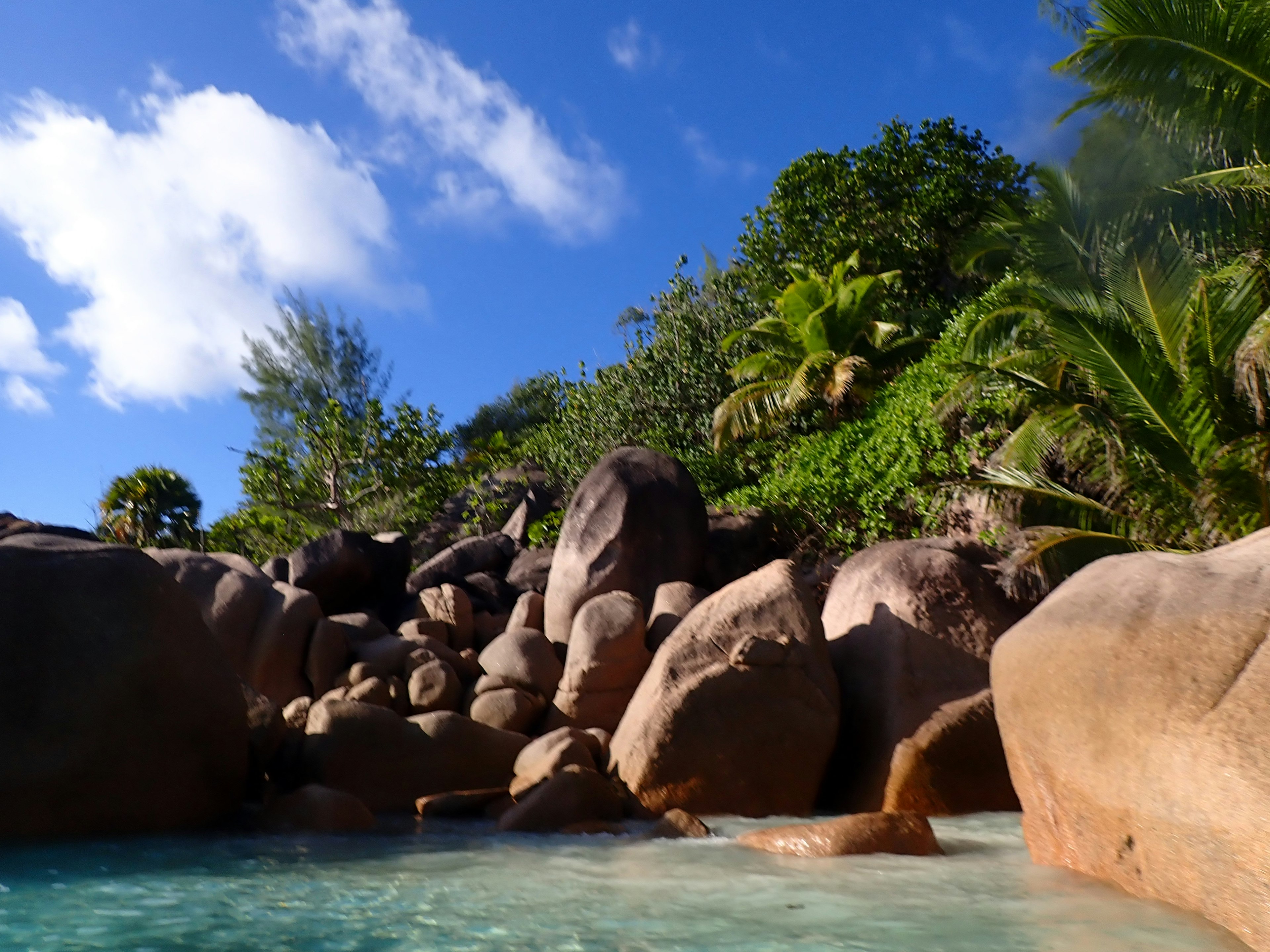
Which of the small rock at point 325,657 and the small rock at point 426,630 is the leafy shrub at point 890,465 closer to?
the small rock at point 426,630

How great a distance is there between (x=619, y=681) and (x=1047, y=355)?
6470 millimetres

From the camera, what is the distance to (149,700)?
24.0ft

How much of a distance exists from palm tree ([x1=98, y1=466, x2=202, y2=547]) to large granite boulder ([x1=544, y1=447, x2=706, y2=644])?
14711mm

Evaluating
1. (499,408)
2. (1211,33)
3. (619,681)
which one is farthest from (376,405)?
(499,408)

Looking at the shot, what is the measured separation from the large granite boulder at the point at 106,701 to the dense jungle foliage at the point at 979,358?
6953mm

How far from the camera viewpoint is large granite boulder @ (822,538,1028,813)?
7887 mm

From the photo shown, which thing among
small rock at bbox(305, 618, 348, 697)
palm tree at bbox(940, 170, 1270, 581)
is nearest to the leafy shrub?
palm tree at bbox(940, 170, 1270, 581)

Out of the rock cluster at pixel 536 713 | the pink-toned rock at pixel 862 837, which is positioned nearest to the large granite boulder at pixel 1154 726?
the pink-toned rock at pixel 862 837

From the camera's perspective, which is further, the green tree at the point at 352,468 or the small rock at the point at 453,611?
the green tree at the point at 352,468

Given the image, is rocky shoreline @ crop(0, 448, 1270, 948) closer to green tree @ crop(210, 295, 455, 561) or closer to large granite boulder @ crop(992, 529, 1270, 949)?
large granite boulder @ crop(992, 529, 1270, 949)

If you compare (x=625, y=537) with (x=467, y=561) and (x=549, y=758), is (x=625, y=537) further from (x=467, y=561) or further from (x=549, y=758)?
(x=467, y=561)

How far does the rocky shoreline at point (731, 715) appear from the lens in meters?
4.21

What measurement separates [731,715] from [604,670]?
2.51 metres

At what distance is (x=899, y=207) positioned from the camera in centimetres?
2120
